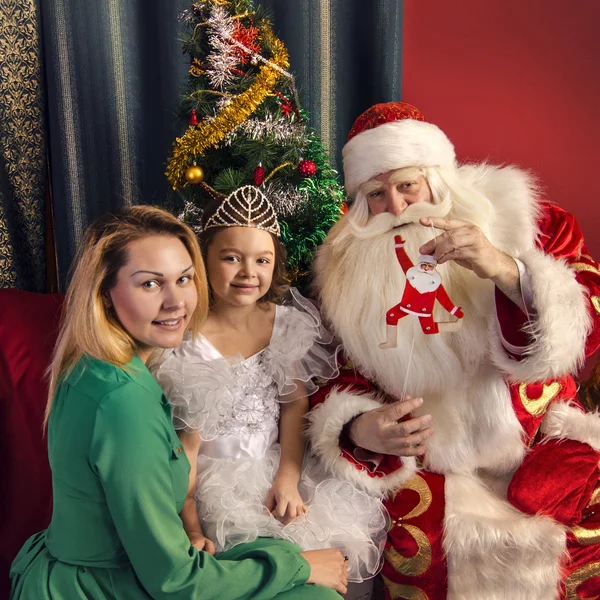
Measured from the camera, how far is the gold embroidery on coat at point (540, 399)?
191 centimetres

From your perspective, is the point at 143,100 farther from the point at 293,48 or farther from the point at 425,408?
the point at 425,408

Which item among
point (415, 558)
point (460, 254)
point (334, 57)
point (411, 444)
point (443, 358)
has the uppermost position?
point (334, 57)

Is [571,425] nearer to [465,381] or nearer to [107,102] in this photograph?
[465,381]

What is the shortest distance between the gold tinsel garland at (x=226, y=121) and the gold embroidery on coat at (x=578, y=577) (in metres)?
1.77

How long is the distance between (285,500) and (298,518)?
0.06 m

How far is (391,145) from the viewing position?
195 cm

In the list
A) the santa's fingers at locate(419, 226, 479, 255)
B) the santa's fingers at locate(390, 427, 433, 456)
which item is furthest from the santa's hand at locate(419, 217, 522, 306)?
the santa's fingers at locate(390, 427, 433, 456)

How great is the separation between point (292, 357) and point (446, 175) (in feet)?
2.48

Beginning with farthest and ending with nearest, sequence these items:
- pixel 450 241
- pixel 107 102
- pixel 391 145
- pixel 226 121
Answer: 1. pixel 107 102
2. pixel 226 121
3. pixel 391 145
4. pixel 450 241

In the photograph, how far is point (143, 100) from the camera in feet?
9.25

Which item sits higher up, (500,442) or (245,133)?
(245,133)

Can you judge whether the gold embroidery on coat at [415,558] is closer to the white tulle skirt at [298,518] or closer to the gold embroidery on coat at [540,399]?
the white tulle skirt at [298,518]

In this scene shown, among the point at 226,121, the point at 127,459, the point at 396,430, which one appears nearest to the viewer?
the point at 127,459

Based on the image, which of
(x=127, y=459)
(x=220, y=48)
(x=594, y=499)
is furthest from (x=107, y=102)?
(x=594, y=499)
